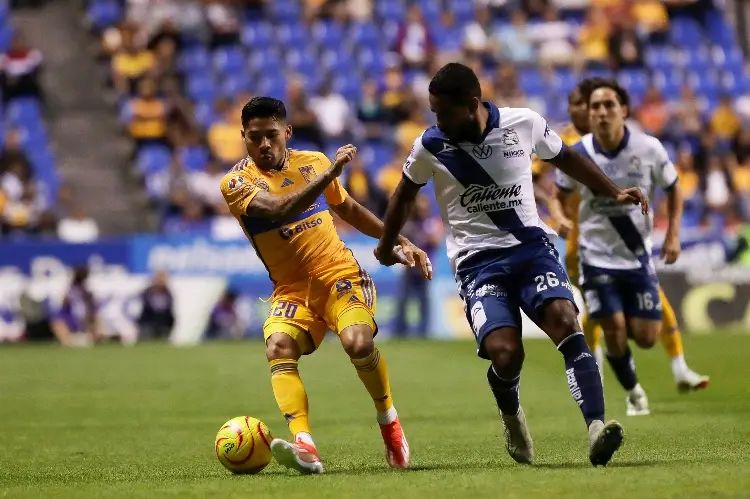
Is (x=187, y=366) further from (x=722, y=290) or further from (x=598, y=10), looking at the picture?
(x=598, y=10)

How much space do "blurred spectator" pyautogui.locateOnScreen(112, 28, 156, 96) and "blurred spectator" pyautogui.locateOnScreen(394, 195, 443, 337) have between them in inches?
277

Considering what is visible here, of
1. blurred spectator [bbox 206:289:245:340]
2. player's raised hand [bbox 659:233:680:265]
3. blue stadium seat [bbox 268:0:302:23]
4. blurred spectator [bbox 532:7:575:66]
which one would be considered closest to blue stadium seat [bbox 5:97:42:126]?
blue stadium seat [bbox 268:0:302:23]

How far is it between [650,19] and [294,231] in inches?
903

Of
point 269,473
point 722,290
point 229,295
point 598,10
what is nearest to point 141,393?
point 269,473

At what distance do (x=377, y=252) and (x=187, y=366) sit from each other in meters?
10.2

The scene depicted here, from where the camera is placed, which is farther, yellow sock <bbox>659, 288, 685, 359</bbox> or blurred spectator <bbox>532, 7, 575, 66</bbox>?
blurred spectator <bbox>532, 7, 575, 66</bbox>

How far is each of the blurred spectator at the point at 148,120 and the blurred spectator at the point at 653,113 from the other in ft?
30.8

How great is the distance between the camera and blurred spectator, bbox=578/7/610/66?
95.0 ft

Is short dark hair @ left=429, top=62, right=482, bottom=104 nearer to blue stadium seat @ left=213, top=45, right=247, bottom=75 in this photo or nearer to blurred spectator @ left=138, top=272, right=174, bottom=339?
blurred spectator @ left=138, top=272, right=174, bottom=339

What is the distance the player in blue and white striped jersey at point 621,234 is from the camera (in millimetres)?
11352

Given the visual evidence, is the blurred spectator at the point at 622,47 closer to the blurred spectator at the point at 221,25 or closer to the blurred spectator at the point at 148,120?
the blurred spectator at the point at 221,25

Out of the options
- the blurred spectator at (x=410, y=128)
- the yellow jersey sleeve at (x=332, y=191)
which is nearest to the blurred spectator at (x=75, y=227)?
the blurred spectator at (x=410, y=128)

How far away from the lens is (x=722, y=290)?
2269 cm

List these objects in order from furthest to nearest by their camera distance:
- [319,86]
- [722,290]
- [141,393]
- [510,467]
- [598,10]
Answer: [598,10] < [319,86] < [722,290] < [141,393] < [510,467]
